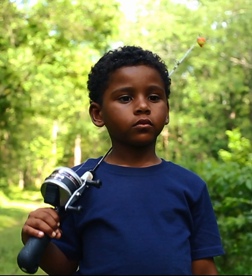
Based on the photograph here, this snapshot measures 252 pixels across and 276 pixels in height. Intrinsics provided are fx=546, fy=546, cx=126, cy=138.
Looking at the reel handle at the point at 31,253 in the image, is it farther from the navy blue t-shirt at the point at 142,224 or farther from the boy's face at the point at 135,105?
the boy's face at the point at 135,105

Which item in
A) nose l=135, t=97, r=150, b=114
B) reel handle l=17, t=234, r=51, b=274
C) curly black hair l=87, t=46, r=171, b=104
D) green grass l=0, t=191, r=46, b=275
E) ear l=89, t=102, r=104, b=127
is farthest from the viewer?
green grass l=0, t=191, r=46, b=275

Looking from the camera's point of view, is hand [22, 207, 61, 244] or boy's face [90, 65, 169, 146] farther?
boy's face [90, 65, 169, 146]

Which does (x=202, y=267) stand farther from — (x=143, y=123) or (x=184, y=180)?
(x=143, y=123)

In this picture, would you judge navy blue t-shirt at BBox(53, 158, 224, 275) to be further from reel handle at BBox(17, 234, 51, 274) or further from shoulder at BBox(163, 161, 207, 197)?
reel handle at BBox(17, 234, 51, 274)

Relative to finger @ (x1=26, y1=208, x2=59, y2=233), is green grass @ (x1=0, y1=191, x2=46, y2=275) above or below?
below

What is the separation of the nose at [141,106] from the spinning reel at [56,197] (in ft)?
0.94

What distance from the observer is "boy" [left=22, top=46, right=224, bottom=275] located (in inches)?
69.5

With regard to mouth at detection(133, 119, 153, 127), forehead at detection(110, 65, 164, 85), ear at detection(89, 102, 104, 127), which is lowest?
mouth at detection(133, 119, 153, 127)

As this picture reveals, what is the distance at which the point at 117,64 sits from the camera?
2.01 meters

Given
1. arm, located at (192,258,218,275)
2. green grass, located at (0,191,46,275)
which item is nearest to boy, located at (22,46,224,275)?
arm, located at (192,258,218,275)

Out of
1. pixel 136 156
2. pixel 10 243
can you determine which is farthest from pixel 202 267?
pixel 10 243

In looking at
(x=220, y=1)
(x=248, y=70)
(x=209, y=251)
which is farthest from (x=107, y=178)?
(x=248, y=70)

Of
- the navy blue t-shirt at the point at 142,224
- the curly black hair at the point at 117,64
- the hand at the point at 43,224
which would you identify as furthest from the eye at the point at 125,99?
the hand at the point at 43,224

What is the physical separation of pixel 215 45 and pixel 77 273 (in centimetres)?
2282
